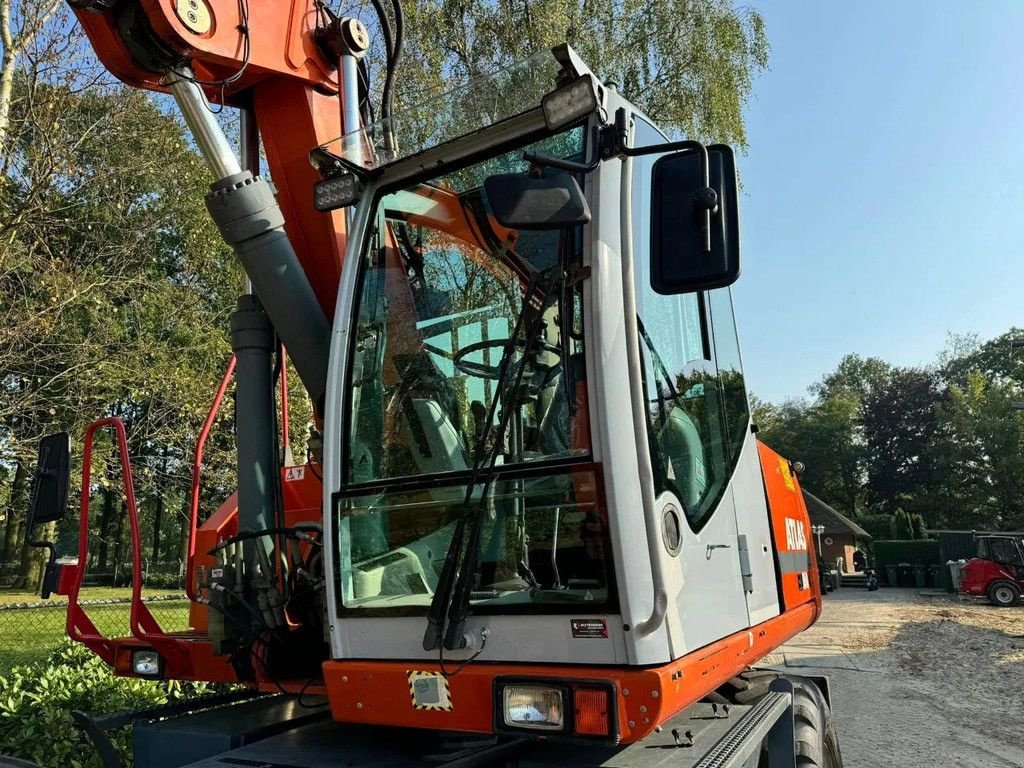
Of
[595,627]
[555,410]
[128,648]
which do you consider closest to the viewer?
[595,627]

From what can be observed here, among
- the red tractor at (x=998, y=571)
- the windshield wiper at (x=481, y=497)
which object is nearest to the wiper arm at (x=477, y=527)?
the windshield wiper at (x=481, y=497)

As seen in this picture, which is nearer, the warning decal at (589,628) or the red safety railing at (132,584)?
the warning decal at (589,628)

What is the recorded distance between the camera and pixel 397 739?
2.68 metres

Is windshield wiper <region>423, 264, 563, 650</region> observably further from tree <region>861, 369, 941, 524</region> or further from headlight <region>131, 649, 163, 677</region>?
tree <region>861, 369, 941, 524</region>

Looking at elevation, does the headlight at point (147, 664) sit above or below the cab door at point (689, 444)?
below

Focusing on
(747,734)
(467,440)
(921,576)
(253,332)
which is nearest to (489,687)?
(467,440)

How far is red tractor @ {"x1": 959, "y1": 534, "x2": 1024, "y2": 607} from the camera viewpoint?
2264cm

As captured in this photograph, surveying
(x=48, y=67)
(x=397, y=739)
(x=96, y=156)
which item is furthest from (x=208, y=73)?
(x=96, y=156)

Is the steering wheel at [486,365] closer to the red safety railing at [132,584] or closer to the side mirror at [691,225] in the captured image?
the side mirror at [691,225]

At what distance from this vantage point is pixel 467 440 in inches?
97.0

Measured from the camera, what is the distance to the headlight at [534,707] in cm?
212

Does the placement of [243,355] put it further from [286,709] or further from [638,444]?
[638,444]

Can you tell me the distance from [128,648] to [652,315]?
8.31 ft

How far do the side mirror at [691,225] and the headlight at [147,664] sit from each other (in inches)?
99.2
